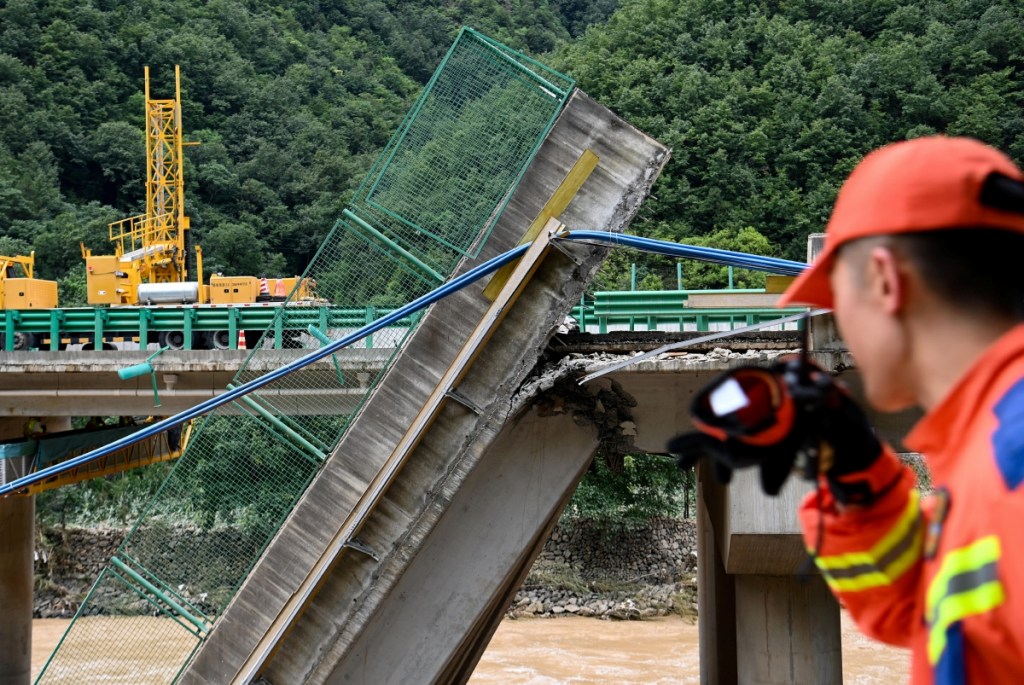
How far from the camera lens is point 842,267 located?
5.28 ft

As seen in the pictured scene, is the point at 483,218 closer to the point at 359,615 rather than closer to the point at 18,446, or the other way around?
the point at 359,615

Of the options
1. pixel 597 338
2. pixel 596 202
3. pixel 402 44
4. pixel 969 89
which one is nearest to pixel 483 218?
pixel 596 202

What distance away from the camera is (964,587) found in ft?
4.33

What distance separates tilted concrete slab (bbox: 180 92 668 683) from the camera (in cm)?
889

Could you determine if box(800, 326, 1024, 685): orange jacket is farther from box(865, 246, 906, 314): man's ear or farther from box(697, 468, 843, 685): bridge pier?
box(697, 468, 843, 685): bridge pier

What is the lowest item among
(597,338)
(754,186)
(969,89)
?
(597,338)

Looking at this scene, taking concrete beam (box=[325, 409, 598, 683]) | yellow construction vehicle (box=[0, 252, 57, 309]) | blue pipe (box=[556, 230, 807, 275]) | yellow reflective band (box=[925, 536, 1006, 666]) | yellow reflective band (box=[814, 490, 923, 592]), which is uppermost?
yellow construction vehicle (box=[0, 252, 57, 309])

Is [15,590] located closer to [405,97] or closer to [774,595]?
[774,595]

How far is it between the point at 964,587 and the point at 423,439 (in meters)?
7.81

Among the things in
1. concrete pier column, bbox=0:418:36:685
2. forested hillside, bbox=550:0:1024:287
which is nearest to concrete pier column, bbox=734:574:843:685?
concrete pier column, bbox=0:418:36:685

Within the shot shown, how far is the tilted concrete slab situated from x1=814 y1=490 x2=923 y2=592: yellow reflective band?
7.05 m

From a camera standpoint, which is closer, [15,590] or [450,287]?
→ [450,287]

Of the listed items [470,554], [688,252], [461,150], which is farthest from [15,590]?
[688,252]

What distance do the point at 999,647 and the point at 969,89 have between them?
54519 mm
